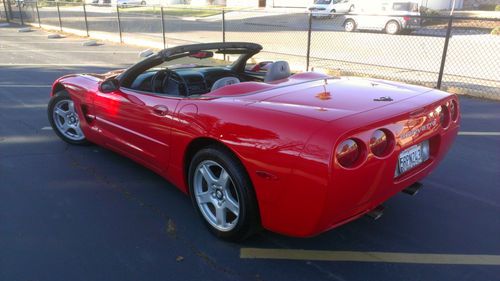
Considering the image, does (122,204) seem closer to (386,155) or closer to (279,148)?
(279,148)

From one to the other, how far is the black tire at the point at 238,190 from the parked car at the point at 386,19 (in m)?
11.4

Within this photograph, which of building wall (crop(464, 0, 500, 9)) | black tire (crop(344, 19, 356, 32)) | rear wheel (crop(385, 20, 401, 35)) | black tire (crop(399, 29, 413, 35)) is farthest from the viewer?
building wall (crop(464, 0, 500, 9))

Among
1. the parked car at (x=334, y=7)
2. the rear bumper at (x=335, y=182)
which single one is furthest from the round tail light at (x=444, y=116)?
the parked car at (x=334, y=7)

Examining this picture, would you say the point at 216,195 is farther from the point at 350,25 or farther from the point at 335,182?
the point at 350,25

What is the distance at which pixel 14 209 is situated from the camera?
3523 millimetres

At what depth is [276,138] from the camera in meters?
2.47

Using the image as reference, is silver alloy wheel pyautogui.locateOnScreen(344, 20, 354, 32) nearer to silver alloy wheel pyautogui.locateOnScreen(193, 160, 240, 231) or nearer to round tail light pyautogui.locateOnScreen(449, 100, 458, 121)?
round tail light pyautogui.locateOnScreen(449, 100, 458, 121)

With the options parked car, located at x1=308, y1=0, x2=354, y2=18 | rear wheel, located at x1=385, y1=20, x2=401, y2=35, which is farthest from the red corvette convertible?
parked car, located at x1=308, y1=0, x2=354, y2=18

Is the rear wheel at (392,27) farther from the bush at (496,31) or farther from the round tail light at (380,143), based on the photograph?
the round tail light at (380,143)

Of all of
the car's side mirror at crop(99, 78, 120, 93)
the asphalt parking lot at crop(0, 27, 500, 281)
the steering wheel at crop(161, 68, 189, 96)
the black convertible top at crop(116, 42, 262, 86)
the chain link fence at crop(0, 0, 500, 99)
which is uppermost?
the black convertible top at crop(116, 42, 262, 86)

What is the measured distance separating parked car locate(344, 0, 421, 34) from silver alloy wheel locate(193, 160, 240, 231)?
1133 centimetres

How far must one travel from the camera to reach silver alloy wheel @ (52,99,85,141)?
4.94 m

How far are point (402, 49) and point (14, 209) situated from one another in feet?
37.0

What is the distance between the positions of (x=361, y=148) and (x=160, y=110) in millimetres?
1674
